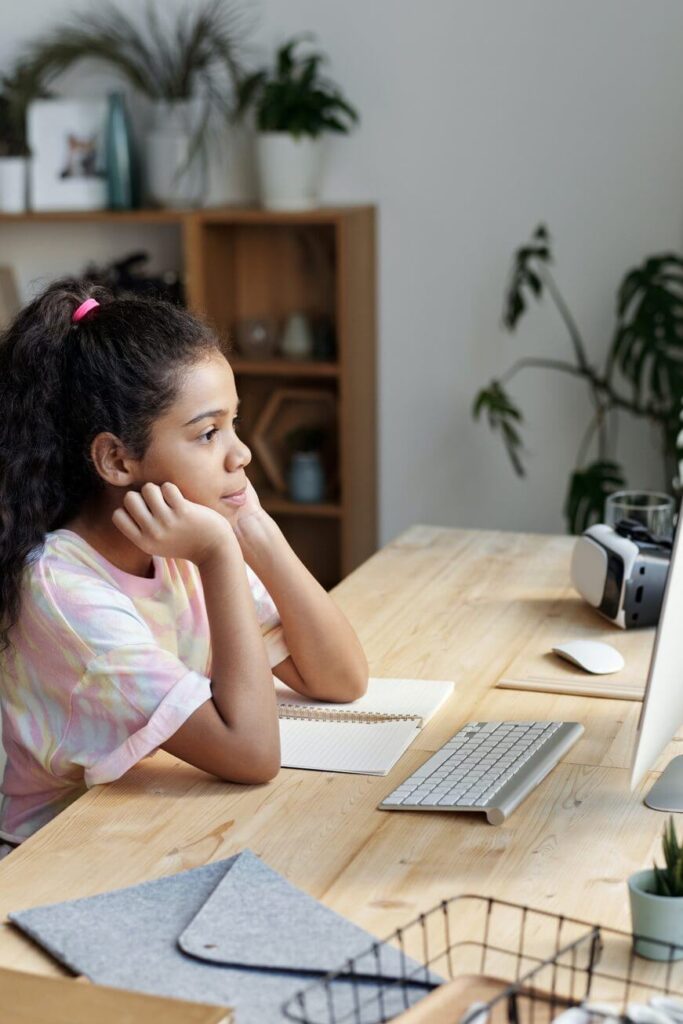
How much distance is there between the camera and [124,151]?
3.78m

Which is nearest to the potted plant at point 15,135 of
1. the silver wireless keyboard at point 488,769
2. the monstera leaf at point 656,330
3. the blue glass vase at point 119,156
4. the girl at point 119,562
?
the blue glass vase at point 119,156

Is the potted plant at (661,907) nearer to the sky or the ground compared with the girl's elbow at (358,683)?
nearer to the sky

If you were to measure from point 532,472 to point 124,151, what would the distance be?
1.47 meters

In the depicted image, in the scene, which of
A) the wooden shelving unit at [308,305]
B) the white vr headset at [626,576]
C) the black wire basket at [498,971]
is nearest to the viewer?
the black wire basket at [498,971]

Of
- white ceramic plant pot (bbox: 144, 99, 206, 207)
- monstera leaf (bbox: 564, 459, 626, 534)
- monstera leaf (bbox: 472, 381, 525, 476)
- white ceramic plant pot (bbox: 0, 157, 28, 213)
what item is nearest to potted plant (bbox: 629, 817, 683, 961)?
monstera leaf (bbox: 564, 459, 626, 534)

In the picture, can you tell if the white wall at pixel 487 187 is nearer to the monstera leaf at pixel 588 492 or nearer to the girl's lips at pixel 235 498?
the monstera leaf at pixel 588 492

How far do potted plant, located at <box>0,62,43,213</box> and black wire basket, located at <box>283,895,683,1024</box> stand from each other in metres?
3.21

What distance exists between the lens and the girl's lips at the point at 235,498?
4.93 feet

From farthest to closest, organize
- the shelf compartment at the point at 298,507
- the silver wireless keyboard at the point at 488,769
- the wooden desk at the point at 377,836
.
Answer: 1. the shelf compartment at the point at 298,507
2. the silver wireless keyboard at the point at 488,769
3. the wooden desk at the point at 377,836

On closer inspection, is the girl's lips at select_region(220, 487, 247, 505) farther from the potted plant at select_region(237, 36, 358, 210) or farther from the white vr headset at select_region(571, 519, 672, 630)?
the potted plant at select_region(237, 36, 358, 210)

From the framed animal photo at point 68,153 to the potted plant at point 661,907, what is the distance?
3199 millimetres

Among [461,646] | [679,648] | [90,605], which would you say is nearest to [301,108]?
[461,646]

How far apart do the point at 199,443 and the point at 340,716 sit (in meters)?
0.36

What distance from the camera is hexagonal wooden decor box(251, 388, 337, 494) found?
3887mm
